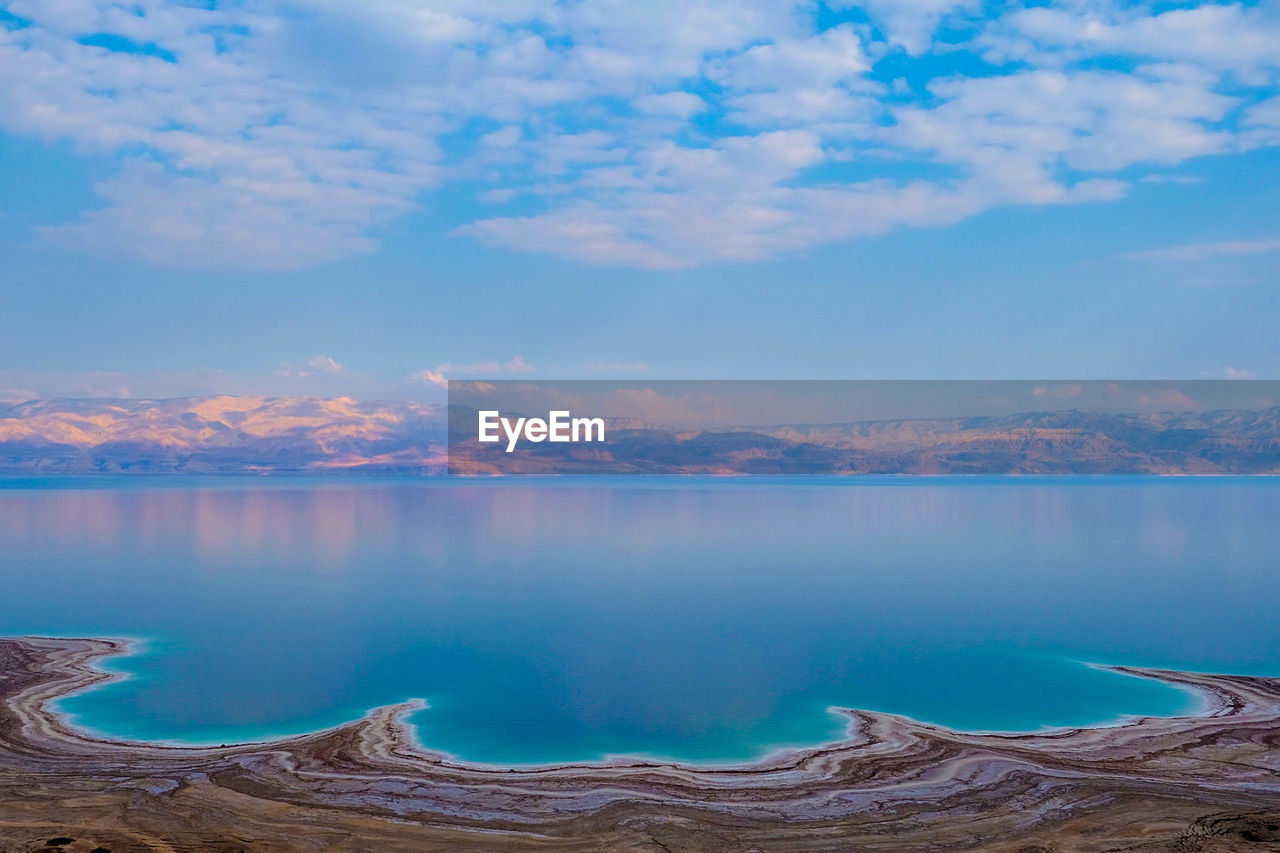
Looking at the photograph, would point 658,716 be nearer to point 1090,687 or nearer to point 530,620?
point 1090,687

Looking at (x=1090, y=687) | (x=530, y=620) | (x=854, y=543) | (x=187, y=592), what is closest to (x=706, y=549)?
(x=854, y=543)

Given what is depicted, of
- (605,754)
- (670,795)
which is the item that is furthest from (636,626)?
(670,795)

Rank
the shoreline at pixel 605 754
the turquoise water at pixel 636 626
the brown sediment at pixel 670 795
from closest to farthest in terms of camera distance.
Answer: the brown sediment at pixel 670 795, the shoreline at pixel 605 754, the turquoise water at pixel 636 626

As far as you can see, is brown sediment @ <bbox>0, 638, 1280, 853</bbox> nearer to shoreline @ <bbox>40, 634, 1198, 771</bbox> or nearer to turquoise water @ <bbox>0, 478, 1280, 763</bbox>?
shoreline @ <bbox>40, 634, 1198, 771</bbox>

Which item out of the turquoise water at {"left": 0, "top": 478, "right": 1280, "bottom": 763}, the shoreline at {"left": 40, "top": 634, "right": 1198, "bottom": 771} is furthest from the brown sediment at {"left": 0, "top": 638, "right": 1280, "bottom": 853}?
the turquoise water at {"left": 0, "top": 478, "right": 1280, "bottom": 763}

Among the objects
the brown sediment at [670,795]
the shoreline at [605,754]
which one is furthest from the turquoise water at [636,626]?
the brown sediment at [670,795]

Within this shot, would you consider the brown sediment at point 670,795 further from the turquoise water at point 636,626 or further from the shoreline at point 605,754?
the turquoise water at point 636,626

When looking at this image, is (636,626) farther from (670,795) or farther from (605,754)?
(670,795)
